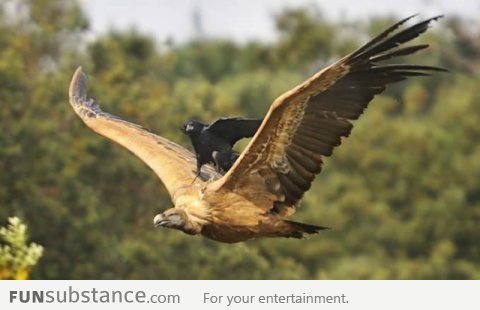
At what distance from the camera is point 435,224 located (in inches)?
1213

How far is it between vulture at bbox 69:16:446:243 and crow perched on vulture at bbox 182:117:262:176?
8 centimetres

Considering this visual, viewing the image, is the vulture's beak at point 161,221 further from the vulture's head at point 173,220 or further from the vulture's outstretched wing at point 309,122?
the vulture's outstretched wing at point 309,122

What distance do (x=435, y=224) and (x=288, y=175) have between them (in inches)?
925

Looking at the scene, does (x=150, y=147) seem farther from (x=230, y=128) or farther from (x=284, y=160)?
(x=284, y=160)

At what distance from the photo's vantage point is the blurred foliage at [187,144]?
69.9 ft

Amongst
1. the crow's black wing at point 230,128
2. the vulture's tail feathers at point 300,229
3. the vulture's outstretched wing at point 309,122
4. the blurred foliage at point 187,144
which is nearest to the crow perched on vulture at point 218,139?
the crow's black wing at point 230,128

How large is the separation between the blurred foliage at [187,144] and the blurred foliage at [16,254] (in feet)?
39.7

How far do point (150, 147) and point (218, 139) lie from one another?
69cm

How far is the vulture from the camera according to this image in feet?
23.6

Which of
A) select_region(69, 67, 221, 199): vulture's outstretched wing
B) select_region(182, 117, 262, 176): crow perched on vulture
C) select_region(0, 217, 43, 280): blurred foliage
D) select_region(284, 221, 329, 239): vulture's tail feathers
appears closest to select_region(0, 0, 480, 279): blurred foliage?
select_region(69, 67, 221, 199): vulture's outstretched wing

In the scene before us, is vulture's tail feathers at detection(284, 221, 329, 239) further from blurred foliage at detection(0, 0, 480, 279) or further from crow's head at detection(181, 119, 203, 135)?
blurred foliage at detection(0, 0, 480, 279)

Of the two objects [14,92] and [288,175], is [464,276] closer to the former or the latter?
[14,92]

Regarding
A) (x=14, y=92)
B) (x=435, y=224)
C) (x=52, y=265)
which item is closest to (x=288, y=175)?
(x=52, y=265)

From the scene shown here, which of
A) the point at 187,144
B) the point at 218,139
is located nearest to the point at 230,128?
the point at 218,139
